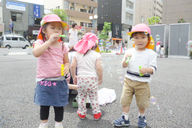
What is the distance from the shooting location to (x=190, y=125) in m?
2.40

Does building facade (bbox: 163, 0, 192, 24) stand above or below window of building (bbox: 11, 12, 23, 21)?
above

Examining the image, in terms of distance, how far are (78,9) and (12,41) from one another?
21.5 meters

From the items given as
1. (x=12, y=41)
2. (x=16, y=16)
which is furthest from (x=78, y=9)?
(x=12, y=41)

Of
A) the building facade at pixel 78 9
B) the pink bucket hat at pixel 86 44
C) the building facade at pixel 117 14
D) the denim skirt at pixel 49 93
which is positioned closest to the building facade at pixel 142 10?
the building facade at pixel 117 14

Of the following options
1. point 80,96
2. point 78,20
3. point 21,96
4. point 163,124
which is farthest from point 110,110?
point 78,20

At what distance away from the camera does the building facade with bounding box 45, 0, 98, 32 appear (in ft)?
122

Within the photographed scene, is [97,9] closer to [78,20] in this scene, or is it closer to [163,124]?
[78,20]

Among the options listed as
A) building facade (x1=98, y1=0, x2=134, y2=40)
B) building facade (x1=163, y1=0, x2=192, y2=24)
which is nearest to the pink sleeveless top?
→ building facade (x1=98, y1=0, x2=134, y2=40)

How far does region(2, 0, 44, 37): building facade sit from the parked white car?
8551mm

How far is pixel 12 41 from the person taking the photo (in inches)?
821

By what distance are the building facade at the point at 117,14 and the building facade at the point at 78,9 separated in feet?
6.83

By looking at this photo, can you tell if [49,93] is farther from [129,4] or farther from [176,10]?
[176,10]

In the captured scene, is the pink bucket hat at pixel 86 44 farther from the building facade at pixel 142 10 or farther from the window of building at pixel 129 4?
the building facade at pixel 142 10

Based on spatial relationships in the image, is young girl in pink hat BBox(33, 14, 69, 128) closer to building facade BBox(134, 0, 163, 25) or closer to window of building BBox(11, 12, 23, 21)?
window of building BBox(11, 12, 23, 21)
